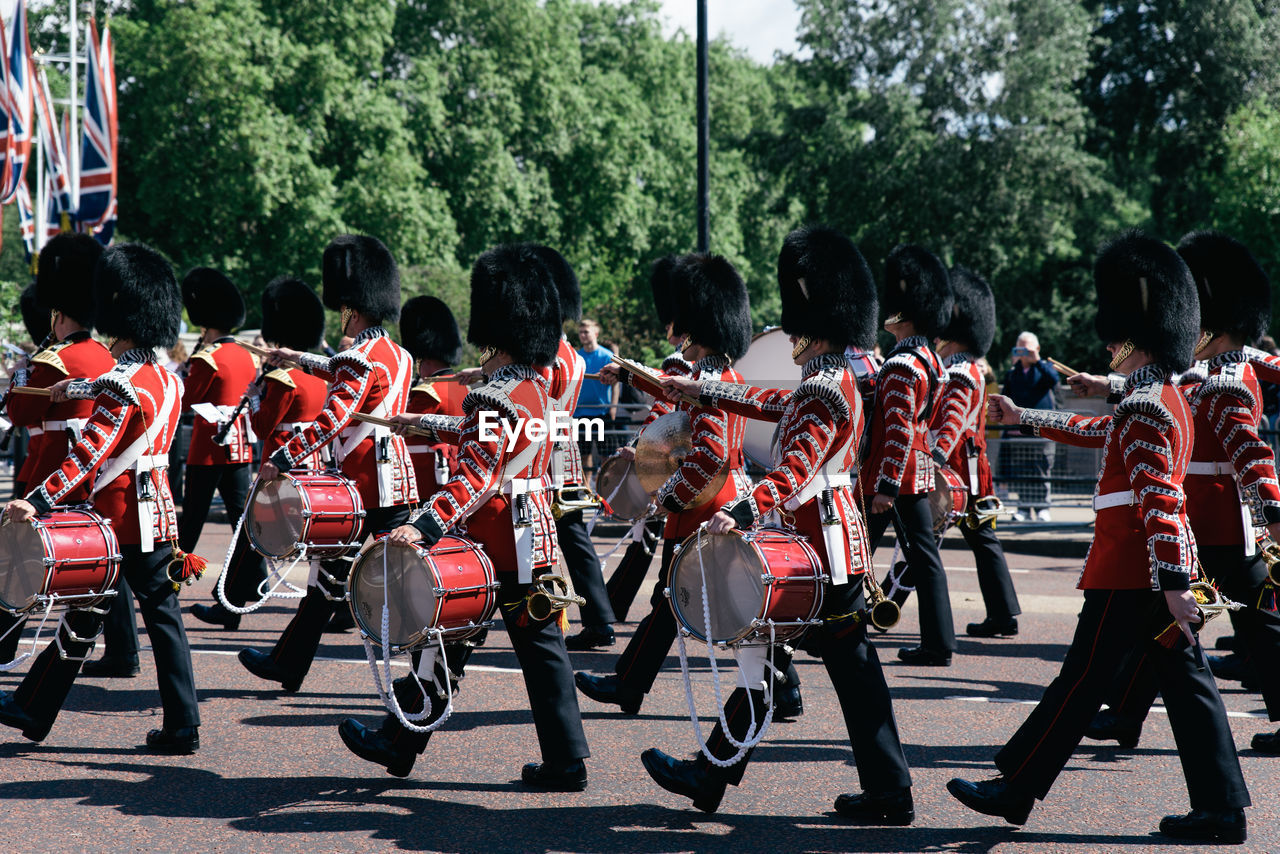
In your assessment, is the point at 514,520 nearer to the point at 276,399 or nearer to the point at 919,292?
the point at 919,292

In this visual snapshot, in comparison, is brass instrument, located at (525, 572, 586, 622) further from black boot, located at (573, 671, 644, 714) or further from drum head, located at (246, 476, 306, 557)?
drum head, located at (246, 476, 306, 557)

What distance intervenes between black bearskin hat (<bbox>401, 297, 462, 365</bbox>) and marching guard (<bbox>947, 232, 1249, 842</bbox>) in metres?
4.56

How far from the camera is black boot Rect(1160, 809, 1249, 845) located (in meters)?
4.31

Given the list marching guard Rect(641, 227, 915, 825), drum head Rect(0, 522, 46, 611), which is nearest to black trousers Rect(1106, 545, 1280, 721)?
marching guard Rect(641, 227, 915, 825)

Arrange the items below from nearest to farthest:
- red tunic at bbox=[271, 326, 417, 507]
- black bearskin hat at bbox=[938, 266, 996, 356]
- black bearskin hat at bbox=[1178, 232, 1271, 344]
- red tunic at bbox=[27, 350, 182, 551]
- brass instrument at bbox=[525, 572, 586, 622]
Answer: brass instrument at bbox=[525, 572, 586, 622] → red tunic at bbox=[27, 350, 182, 551] → black bearskin hat at bbox=[1178, 232, 1271, 344] → red tunic at bbox=[271, 326, 417, 507] → black bearskin hat at bbox=[938, 266, 996, 356]

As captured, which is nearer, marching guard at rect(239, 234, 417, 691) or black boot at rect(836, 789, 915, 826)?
black boot at rect(836, 789, 915, 826)

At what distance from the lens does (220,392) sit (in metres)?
8.34

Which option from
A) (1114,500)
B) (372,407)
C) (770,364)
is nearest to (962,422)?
(770,364)

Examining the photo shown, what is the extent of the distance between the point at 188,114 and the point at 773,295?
1874cm

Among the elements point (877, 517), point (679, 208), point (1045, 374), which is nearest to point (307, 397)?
point (877, 517)

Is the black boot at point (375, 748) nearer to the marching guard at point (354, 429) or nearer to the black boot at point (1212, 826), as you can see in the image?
the marching guard at point (354, 429)

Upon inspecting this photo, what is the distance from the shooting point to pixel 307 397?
7.91 m

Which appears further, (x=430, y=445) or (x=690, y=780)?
(x=430, y=445)

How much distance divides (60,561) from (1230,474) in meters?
4.20
